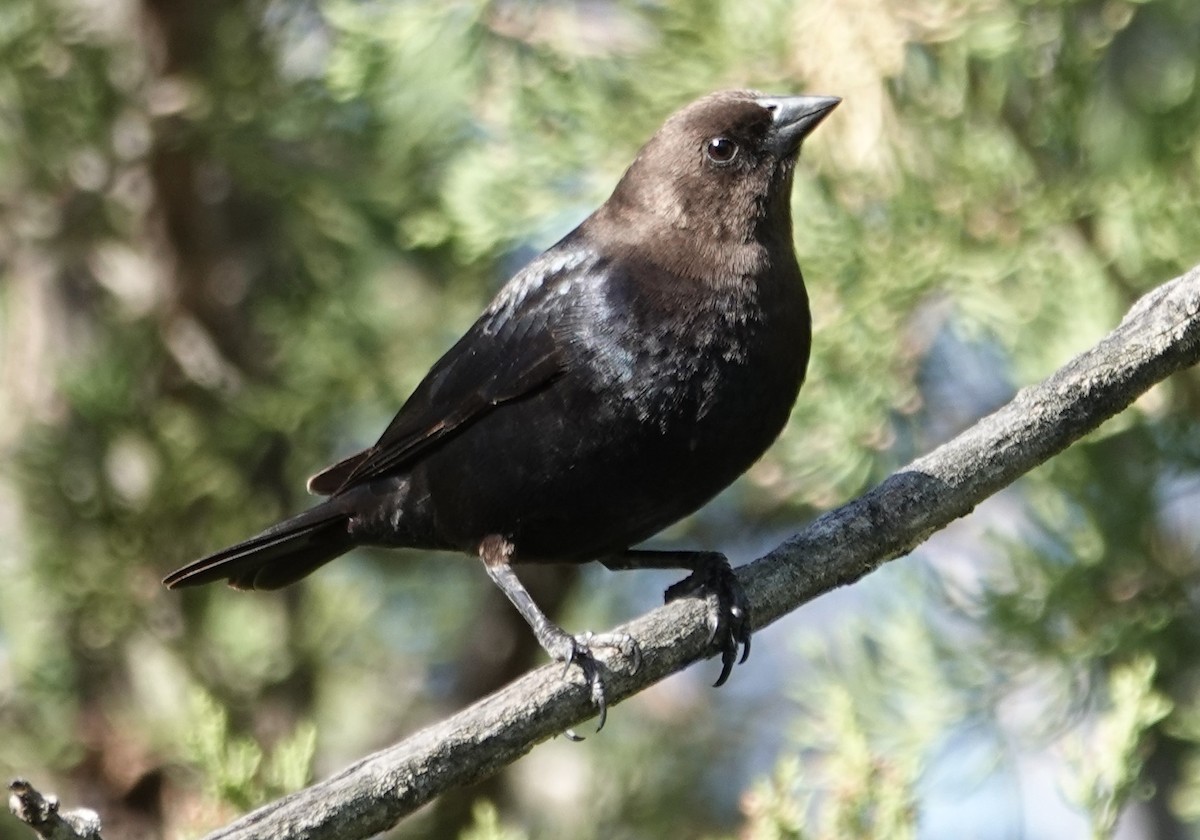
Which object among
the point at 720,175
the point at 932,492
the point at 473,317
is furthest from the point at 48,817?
the point at 473,317

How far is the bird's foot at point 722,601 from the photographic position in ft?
9.83

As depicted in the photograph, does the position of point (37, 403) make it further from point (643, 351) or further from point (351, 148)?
point (643, 351)

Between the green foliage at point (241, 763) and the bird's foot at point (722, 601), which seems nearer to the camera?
the bird's foot at point (722, 601)

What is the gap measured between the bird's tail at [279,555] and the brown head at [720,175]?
869mm

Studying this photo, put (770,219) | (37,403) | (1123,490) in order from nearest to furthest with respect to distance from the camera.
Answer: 1. (770,219)
2. (1123,490)
3. (37,403)

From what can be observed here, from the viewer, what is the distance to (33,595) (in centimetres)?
429

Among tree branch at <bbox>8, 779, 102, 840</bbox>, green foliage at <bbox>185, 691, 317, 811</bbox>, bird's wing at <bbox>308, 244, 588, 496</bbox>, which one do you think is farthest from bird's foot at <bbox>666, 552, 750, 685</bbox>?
tree branch at <bbox>8, 779, 102, 840</bbox>

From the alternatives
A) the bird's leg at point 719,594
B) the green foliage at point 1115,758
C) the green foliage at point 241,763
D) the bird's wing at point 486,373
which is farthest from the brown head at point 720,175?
the green foliage at point 241,763

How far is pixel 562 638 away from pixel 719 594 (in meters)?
0.32

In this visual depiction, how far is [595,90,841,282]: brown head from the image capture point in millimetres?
3371

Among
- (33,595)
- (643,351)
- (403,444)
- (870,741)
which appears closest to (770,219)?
(643,351)

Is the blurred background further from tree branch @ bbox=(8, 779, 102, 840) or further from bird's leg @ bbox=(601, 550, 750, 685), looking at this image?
tree branch @ bbox=(8, 779, 102, 840)

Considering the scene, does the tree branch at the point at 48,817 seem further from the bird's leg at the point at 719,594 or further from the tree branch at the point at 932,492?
the bird's leg at the point at 719,594

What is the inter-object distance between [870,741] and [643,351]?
1126 millimetres
